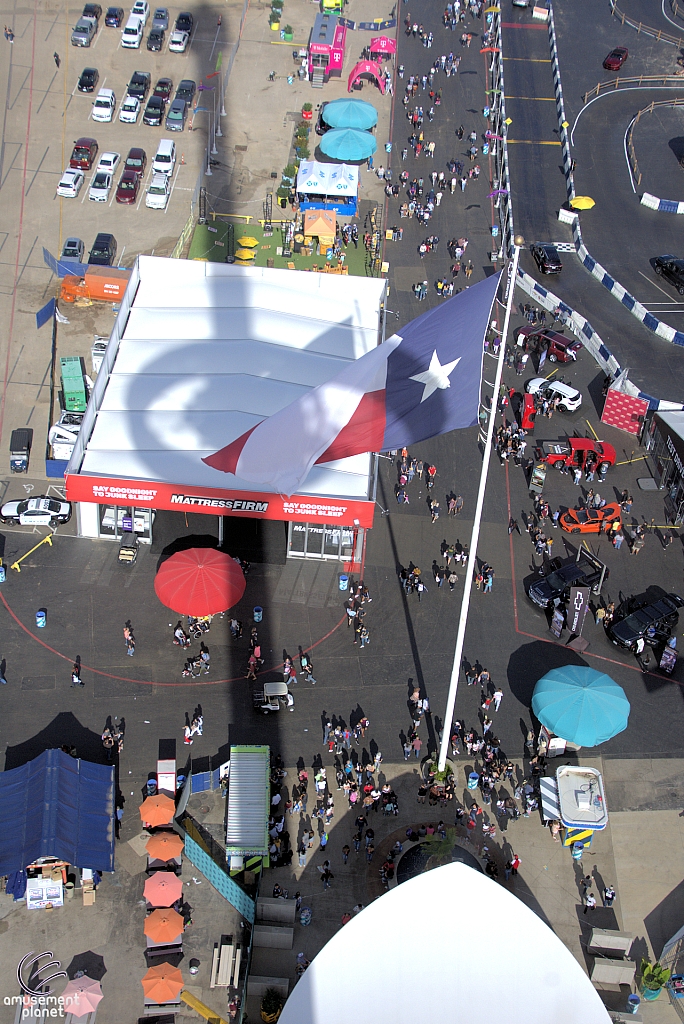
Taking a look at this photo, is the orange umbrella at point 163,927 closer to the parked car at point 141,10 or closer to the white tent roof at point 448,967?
the white tent roof at point 448,967

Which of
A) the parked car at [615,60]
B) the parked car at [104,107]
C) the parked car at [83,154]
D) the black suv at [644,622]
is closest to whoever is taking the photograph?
the black suv at [644,622]

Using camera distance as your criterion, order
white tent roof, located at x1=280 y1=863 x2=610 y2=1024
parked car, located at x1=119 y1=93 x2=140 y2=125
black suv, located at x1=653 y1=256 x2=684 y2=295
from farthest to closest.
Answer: parked car, located at x1=119 y1=93 x2=140 y2=125, black suv, located at x1=653 y1=256 x2=684 y2=295, white tent roof, located at x1=280 y1=863 x2=610 y2=1024

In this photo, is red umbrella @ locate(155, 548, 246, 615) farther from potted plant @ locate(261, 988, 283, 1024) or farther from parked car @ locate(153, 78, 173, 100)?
parked car @ locate(153, 78, 173, 100)

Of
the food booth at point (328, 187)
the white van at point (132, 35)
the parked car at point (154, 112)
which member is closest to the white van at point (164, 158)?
the parked car at point (154, 112)

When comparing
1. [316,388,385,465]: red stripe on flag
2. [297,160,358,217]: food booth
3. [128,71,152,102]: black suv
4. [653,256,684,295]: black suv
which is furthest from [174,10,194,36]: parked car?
[316,388,385,465]: red stripe on flag

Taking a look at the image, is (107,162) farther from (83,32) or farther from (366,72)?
(366,72)
